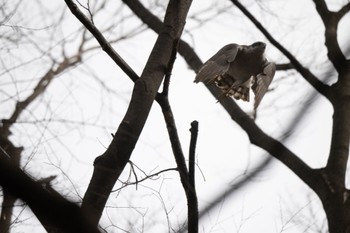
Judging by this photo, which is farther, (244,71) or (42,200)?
(244,71)

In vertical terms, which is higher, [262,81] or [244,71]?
[244,71]

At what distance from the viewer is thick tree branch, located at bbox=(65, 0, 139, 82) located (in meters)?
2.61

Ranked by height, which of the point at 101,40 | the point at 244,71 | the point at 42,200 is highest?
the point at 244,71

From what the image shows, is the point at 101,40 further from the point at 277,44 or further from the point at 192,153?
the point at 277,44

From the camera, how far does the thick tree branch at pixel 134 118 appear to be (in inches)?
87.3

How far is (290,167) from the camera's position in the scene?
391 cm

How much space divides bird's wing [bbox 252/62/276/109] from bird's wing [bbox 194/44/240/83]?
32 cm

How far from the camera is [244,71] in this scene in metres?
4.14

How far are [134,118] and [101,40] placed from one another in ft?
1.73

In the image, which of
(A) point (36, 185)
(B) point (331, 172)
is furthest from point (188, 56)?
(A) point (36, 185)

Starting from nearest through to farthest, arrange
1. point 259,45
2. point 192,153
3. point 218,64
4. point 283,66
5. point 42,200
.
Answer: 1. point 42,200
2. point 192,153
3. point 218,64
4. point 259,45
5. point 283,66

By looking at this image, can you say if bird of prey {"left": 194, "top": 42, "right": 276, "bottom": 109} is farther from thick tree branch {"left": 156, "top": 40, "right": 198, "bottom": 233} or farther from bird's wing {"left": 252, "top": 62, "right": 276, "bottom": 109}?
thick tree branch {"left": 156, "top": 40, "right": 198, "bottom": 233}

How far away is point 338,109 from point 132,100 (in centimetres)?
237

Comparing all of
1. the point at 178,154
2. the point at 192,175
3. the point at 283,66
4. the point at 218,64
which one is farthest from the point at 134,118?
the point at 283,66
